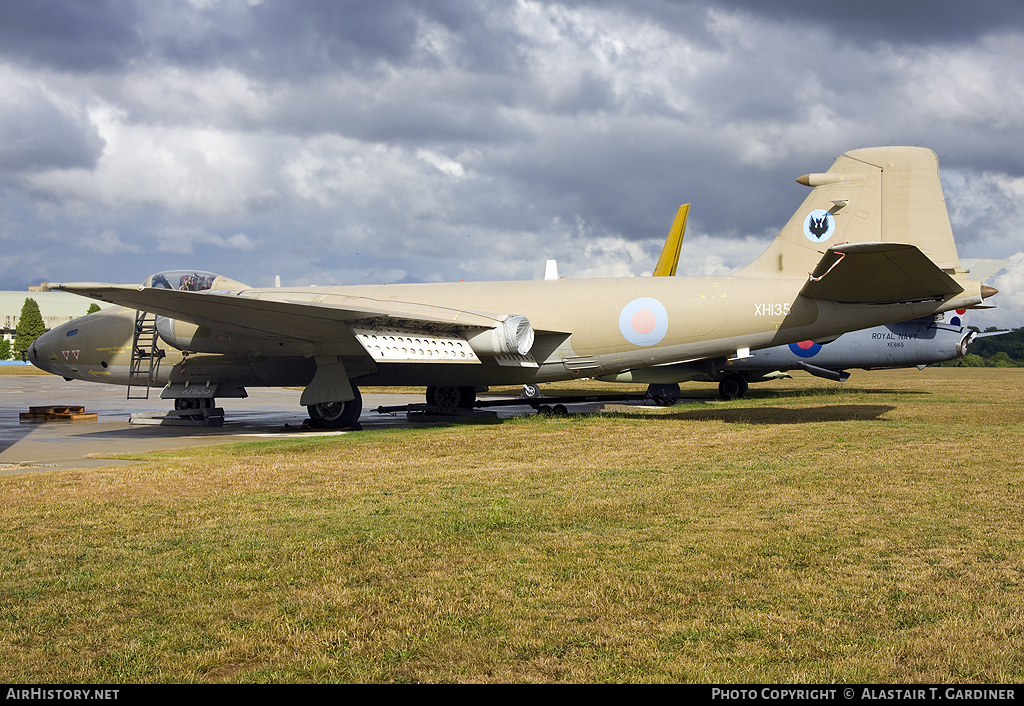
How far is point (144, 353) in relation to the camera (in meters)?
18.1

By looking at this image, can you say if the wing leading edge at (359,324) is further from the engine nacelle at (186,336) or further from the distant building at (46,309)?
the distant building at (46,309)

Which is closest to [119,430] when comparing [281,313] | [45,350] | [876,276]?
[45,350]

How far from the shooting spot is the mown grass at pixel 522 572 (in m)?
3.77

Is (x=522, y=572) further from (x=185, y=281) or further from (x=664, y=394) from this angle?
(x=664, y=394)

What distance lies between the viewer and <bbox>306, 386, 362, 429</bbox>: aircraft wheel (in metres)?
16.9

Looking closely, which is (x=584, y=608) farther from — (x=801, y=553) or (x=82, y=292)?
(x=82, y=292)

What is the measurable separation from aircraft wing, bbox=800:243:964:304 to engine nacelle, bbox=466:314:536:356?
514 cm

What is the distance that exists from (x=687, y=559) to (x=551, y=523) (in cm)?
152

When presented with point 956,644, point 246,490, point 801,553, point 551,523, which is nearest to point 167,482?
point 246,490

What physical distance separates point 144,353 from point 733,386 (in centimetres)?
1833

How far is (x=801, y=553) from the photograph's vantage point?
5590 mm

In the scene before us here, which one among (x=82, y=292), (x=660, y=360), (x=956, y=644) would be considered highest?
(x=82, y=292)

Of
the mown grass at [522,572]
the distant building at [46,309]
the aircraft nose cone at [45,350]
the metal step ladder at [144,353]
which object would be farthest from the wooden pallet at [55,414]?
the distant building at [46,309]

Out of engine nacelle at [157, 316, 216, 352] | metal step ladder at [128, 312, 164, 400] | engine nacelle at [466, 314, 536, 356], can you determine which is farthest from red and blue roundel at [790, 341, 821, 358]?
metal step ladder at [128, 312, 164, 400]
